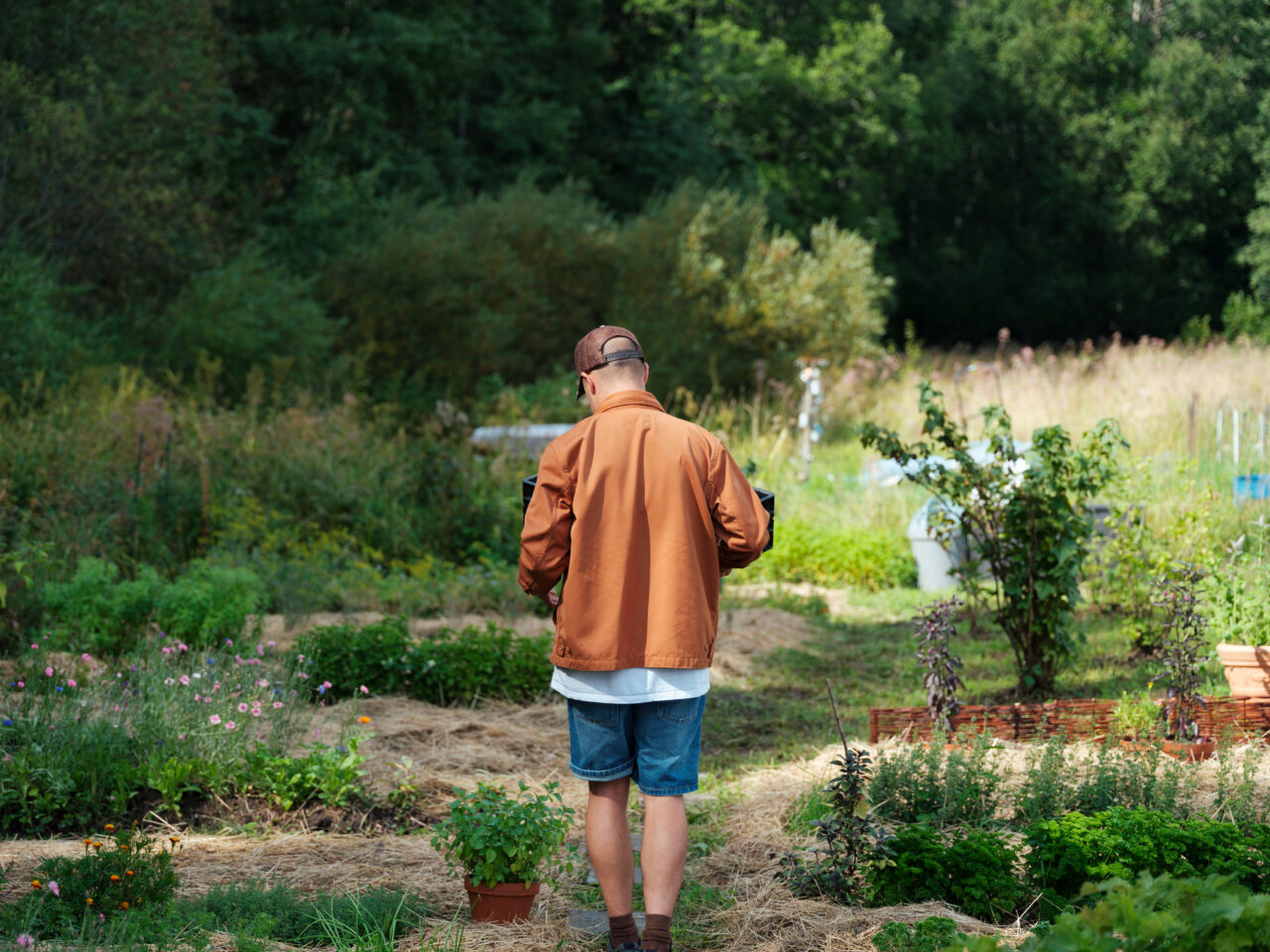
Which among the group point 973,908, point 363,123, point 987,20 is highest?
point 987,20

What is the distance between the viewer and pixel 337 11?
18688mm

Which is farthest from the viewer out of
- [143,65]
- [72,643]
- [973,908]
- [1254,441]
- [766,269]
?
[766,269]

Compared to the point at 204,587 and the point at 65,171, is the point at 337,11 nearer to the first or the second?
the point at 65,171

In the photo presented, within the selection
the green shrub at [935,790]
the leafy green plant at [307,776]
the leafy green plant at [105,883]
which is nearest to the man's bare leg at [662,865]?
the green shrub at [935,790]

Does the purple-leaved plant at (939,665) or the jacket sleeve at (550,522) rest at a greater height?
the jacket sleeve at (550,522)

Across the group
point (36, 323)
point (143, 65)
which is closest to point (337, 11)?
point (143, 65)

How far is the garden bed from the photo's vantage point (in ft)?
16.0

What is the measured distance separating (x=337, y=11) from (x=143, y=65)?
5.34 metres

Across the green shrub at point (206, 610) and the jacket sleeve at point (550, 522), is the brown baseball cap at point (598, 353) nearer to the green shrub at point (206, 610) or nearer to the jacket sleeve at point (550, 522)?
the jacket sleeve at point (550, 522)

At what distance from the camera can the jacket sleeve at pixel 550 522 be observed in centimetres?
293

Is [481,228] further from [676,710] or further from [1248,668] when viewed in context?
[676,710]

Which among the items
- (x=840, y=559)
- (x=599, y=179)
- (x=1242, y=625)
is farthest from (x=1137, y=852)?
(x=599, y=179)

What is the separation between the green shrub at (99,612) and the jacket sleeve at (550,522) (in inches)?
137

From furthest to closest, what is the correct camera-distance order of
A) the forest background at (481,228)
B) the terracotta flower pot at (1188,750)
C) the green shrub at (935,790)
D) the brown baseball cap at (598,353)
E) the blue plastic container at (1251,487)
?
the forest background at (481,228) → the blue plastic container at (1251,487) → the terracotta flower pot at (1188,750) → the green shrub at (935,790) → the brown baseball cap at (598,353)
